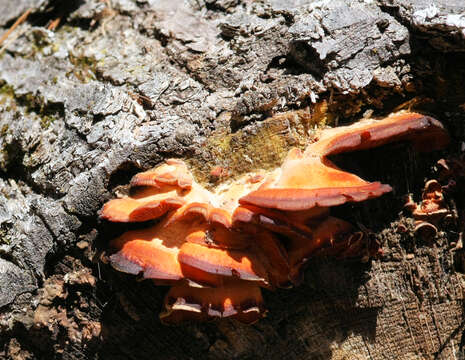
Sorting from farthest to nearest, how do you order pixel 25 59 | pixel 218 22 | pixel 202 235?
pixel 25 59 < pixel 218 22 < pixel 202 235

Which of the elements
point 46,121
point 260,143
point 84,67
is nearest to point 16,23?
point 84,67

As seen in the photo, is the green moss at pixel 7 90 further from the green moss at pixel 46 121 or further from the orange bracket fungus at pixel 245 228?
the orange bracket fungus at pixel 245 228

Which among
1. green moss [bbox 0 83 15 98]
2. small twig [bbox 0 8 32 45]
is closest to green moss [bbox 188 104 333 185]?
green moss [bbox 0 83 15 98]

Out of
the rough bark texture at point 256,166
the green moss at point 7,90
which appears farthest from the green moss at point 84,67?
the green moss at point 7,90

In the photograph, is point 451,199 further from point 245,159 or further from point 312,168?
point 245,159

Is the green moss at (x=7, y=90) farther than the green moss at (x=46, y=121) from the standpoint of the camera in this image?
Yes

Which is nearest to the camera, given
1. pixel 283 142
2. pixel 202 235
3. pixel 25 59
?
pixel 202 235

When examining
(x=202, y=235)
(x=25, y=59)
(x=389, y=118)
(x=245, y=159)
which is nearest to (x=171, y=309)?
(x=202, y=235)
